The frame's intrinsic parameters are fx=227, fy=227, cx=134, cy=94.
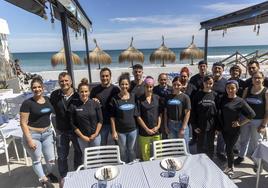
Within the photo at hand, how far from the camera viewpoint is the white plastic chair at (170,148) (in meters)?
2.89

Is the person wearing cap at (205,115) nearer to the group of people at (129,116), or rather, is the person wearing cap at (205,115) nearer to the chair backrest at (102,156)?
the group of people at (129,116)

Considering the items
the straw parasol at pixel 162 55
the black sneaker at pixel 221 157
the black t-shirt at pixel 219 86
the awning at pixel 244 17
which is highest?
the awning at pixel 244 17

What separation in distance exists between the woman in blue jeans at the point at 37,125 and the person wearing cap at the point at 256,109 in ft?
9.41

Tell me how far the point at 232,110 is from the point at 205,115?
14.3 inches

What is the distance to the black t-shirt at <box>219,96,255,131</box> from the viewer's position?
122 inches

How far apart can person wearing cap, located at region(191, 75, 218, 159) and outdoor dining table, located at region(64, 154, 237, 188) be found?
3.08 feet

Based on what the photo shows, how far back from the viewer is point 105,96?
3182 millimetres

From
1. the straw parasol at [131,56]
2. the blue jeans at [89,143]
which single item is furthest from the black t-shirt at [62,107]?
the straw parasol at [131,56]

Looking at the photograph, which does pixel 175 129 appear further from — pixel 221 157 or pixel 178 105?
pixel 221 157

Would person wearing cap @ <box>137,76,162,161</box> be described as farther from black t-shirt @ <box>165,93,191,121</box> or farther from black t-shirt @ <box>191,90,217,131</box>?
black t-shirt @ <box>191,90,217,131</box>

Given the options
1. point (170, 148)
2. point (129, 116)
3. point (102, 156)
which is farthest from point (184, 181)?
point (129, 116)

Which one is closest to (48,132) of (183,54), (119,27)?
(183,54)

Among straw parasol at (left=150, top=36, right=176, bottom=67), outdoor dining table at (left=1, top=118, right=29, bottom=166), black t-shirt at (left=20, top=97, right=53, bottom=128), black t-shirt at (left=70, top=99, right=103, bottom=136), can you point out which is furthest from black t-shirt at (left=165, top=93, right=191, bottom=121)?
straw parasol at (left=150, top=36, right=176, bottom=67)

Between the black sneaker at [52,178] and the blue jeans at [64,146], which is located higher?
the blue jeans at [64,146]
